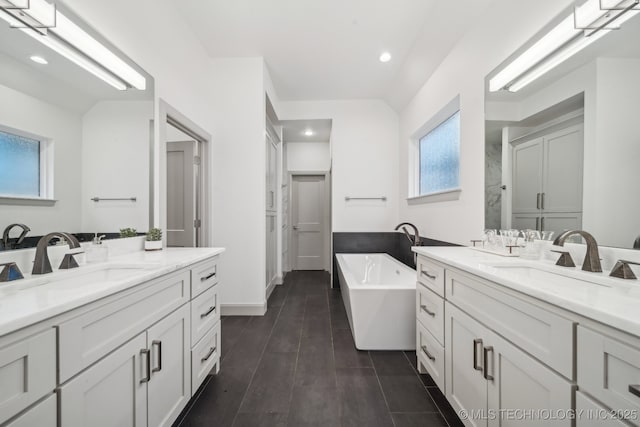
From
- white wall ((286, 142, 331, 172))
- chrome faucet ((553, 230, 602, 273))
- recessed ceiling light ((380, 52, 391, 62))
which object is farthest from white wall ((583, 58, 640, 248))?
white wall ((286, 142, 331, 172))

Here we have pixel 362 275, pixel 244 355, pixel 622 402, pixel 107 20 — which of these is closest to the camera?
pixel 622 402

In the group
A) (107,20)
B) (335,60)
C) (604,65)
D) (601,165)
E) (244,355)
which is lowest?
(244,355)

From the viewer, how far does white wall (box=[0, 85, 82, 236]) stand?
0.91 m

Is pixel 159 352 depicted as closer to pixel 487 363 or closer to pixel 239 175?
pixel 487 363

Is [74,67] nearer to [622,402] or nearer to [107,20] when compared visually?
[107,20]

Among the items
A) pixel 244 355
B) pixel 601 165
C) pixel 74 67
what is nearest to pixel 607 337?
pixel 601 165

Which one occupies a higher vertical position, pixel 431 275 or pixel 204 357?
pixel 431 275

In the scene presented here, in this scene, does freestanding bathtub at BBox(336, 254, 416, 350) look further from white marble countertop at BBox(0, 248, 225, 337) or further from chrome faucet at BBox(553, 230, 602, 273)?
white marble countertop at BBox(0, 248, 225, 337)

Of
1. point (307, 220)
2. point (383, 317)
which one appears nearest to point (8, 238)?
point (383, 317)

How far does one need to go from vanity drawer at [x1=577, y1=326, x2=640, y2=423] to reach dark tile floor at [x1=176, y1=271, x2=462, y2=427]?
3.11ft

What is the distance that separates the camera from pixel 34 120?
0.98 m

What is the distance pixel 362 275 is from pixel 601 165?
2.62 m

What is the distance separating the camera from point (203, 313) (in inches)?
56.0

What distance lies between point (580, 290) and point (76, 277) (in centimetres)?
189
